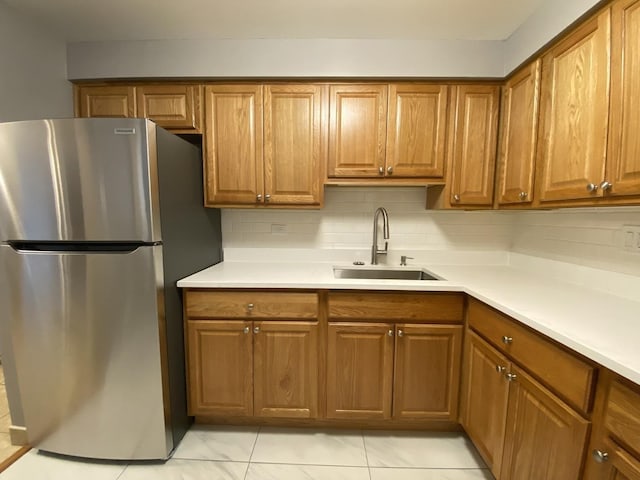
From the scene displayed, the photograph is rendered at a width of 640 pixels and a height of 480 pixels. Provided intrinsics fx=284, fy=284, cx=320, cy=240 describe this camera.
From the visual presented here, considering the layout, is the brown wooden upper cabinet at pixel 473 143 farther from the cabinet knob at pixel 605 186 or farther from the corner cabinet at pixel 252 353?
the corner cabinet at pixel 252 353

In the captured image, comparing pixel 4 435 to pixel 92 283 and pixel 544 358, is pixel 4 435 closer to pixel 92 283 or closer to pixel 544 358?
pixel 92 283

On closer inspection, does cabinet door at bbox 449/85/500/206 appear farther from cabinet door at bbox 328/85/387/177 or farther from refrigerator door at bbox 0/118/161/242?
refrigerator door at bbox 0/118/161/242

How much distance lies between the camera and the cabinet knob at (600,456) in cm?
77

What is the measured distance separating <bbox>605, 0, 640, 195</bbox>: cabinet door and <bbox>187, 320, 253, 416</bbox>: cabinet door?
1.73 metres

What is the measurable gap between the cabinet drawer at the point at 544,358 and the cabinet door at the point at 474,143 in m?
0.79

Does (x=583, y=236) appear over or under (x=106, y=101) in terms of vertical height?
under

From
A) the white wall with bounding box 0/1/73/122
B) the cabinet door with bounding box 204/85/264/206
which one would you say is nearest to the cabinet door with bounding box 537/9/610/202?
the cabinet door with bounding box 204/85/264/206

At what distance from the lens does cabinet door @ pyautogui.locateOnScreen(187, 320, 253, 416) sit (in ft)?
5.14

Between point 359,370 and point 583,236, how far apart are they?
1.39 metres

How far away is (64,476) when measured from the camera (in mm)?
1382

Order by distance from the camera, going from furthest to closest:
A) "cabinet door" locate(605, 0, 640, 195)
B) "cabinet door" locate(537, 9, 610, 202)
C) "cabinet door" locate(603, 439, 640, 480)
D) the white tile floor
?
the white tile floor
"cabinet door" locate(537, 9, 610, 202)
"cabinet door" locate(605, 0, 640, 195)
"cabinet door" locate(603, 439, 640, 480)

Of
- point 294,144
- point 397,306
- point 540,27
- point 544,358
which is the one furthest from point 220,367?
point 540,27

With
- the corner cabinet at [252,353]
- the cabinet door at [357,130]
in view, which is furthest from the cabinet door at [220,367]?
the cabinet door at [357,130]

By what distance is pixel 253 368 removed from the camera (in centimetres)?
158
